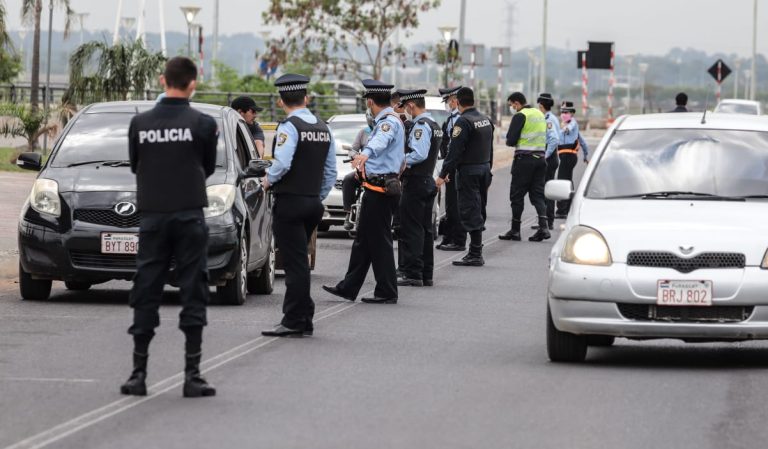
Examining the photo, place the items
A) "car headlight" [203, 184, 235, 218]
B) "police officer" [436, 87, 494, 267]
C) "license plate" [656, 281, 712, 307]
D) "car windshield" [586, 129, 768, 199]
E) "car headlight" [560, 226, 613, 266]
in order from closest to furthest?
1. "license plate" [656, 281, 712, 307]
2. "car headlight" [560, 226, 613, 266]
3. "car windshield" [586, 129, 768, 199]
4. "car headlight" [203, 184, 235, 218]
5. "police officer" [436, 87, 494, 267]

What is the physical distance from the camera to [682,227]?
1084 centimetres

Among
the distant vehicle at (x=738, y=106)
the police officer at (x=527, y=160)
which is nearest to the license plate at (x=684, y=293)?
the police officer at (x=527, y=160)

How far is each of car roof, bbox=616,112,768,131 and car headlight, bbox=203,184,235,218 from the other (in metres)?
3.37

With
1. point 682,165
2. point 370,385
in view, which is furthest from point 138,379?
point 682,165

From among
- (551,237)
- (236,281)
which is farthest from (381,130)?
(551,237)

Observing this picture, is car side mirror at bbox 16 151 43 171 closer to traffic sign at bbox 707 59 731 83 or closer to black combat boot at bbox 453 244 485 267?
black combat boot at bbox 453 244 485 267

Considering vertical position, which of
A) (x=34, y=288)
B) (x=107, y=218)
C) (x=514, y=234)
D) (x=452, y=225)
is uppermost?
(x=107, y=218)

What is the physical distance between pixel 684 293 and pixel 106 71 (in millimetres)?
28455

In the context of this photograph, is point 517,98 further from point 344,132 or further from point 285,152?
point 285,152

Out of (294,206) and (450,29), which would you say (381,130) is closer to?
(294,206)

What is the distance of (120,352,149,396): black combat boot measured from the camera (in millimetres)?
9406

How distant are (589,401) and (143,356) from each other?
236cm

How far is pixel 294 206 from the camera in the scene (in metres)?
12.4

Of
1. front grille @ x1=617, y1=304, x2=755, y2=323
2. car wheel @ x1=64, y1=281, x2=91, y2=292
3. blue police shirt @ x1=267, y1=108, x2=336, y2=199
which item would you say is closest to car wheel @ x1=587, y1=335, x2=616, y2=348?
front grille @ x1=617, y1=304, x2=755, y2=323
